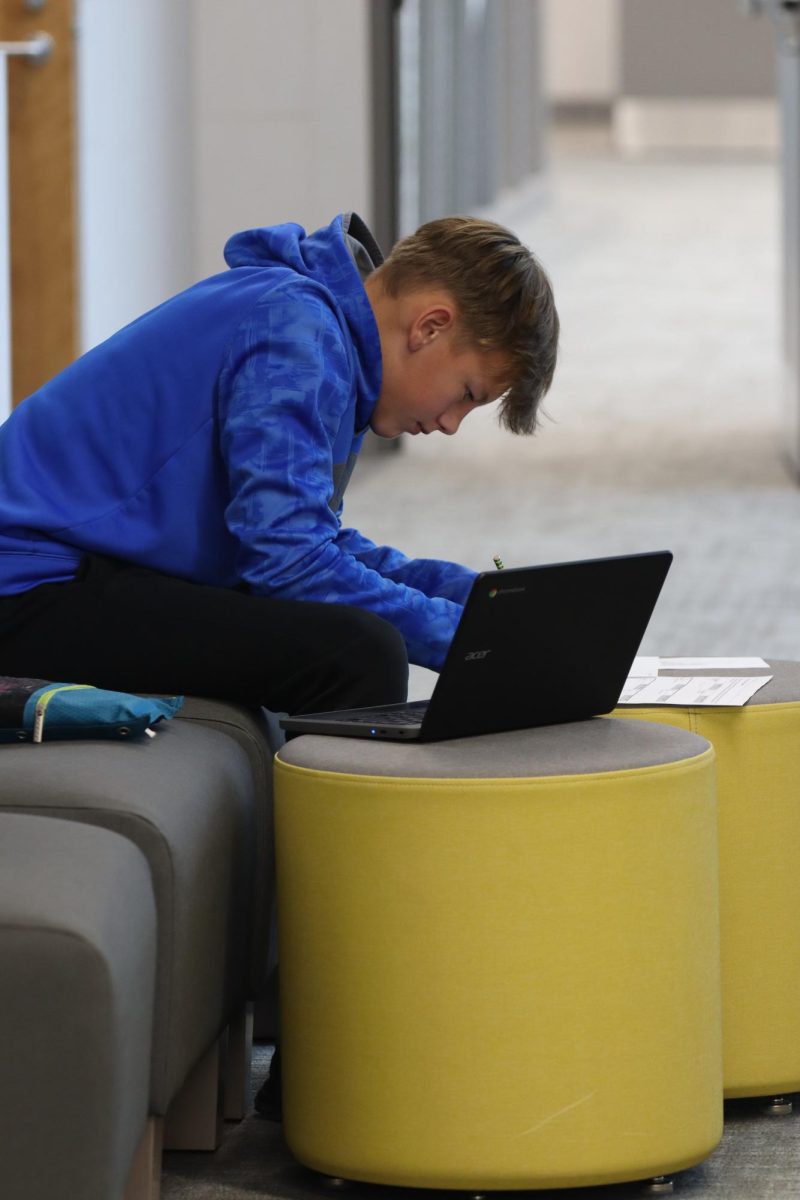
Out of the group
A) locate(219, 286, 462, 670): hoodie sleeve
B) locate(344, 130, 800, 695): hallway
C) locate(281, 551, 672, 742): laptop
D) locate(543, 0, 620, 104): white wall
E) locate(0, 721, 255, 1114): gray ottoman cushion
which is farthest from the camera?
locate(543, 0, 620, 104): white wall

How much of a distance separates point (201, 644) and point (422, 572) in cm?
37

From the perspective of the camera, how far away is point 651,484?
6.25 meters

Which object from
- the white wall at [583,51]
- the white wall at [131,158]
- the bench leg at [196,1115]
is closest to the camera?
the bench leg at [196,1115]

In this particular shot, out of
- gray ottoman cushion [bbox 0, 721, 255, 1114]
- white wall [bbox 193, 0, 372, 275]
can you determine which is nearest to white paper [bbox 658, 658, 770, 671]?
gray ottoman cushion [bbox 0, 721, 255, 1114]

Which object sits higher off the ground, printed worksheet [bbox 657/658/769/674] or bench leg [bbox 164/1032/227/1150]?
printed worksheet [bbox 657/658/769/674]

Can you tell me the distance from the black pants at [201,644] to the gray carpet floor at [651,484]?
1.39ft

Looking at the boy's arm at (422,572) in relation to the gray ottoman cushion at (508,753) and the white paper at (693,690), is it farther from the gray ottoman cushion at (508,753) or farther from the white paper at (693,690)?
the gray ottoman cushion at (508,753)

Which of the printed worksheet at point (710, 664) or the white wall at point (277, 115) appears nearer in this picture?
the printed worksheet at point (710, 664)

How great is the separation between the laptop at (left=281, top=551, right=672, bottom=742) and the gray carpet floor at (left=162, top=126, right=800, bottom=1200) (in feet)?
1.39

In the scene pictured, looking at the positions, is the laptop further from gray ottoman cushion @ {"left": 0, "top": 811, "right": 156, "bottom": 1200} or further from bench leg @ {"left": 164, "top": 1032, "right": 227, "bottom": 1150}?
gray ottoman cushion @ {"left": 0, "top": 811, "right": 156, "bottom": 1200}

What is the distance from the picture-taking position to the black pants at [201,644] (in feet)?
6.86

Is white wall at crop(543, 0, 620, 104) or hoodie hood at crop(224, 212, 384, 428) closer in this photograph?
hoodie hood at crop(224, 212, 384, 428)

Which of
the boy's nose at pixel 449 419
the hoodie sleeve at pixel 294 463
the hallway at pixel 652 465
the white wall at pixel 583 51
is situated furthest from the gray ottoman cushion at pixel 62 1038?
the white wall at pixel 583 51

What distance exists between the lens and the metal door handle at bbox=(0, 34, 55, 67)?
4.73 m
